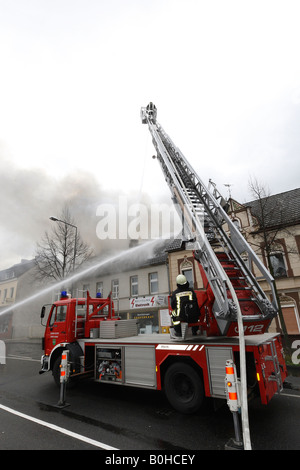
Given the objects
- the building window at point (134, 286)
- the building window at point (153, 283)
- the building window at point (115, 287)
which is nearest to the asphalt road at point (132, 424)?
the building window at point (153, 283)

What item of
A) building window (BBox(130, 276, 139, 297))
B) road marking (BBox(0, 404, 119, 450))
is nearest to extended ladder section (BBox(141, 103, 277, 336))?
road marking (BBox(0, 404, 119, 450))

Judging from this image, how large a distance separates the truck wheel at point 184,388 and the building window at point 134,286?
52.1 feet

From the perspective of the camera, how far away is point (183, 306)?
5.35m

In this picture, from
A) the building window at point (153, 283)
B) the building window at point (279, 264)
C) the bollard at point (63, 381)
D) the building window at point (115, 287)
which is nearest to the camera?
the bollard at point (63, 381)

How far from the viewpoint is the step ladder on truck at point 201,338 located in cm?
454

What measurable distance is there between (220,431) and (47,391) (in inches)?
199

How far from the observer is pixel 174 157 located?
8602 mm

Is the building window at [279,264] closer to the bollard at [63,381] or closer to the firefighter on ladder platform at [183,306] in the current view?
the firefighter on ladder platform at [183,306]

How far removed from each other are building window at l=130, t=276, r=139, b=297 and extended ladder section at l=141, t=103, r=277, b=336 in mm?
13840

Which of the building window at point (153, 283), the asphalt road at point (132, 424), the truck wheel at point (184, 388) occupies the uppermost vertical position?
the building window at point (153, 283)

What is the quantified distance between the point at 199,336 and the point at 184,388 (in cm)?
112

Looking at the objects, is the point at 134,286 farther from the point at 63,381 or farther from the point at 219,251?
the point at 219,251

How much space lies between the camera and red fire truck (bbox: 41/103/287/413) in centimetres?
459
